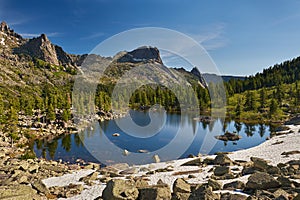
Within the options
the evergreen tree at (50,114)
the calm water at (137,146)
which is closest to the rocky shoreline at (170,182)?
the calm water at (137,146)

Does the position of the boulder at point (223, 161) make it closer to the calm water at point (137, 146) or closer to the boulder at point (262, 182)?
the boulder at point (262, 182)

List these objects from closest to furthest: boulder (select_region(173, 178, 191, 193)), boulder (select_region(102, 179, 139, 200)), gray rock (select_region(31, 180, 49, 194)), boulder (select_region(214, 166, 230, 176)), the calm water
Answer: boulder (select_region(102, 179, 139, 200))
boulder (select_region(173, 178, 191, 193))
gray rock (select_region(31, 180, 49, 194))
boulder (select_region(214, 166, 230, 176))
the calm water

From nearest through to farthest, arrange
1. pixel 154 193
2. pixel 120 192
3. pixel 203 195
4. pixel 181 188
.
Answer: pixel 203 195
pixel 154 193
pixel 120 192
pixel 181 188

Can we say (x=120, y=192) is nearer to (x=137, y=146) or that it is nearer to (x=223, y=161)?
(x=223, y=161)

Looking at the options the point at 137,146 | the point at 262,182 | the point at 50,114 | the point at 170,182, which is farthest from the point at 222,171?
the point at 50,114

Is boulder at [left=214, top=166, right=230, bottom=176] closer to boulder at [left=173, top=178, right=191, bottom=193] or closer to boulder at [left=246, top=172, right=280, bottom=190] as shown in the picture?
boulder at [left=246, top=172, right=280, bottom=190]

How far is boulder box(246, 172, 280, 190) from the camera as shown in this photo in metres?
15.3

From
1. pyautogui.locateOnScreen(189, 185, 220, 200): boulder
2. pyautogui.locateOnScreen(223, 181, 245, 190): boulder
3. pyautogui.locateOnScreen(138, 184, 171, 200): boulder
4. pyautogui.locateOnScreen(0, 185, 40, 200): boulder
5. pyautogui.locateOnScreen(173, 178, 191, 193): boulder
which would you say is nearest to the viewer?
pyautogui.locateOnScreen(189, 185, 220, 200): boulder

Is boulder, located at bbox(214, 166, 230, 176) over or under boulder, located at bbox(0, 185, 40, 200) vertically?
under

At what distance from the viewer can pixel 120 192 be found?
47.9 feet

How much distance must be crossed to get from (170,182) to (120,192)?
7.67 metres

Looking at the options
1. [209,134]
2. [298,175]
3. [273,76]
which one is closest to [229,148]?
[209,134]

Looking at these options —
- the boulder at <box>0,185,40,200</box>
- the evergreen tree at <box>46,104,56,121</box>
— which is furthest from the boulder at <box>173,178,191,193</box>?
the evergreen tree at <box>46,104,56,121</box>

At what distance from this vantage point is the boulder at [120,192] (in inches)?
565
